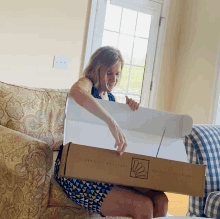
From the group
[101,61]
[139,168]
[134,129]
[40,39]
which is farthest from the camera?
[40,39]

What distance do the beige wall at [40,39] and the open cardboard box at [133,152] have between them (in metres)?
1.67

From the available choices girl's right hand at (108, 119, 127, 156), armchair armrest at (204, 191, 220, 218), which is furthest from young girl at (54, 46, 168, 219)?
armchair armrest at (204, 191, 220, 218)

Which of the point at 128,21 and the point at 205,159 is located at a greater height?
the point at 128,21

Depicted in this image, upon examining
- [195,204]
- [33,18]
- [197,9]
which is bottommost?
[195,204]

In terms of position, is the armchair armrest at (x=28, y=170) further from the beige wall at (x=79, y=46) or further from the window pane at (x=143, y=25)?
the window pane at (x=143, y=25)

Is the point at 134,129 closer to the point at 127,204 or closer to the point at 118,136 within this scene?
the point at 118,136

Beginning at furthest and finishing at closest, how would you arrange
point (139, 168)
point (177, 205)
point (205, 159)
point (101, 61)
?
point (177, 205) → point (205, 159) → point (101, 61) → point (139, 168)

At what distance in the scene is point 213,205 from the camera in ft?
4.36

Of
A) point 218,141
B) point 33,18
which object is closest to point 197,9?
point 33,18

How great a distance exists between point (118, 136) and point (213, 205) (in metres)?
0.76

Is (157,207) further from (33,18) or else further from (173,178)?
(33,18)

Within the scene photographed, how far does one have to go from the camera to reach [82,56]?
9.07ft

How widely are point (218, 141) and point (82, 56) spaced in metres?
1.66

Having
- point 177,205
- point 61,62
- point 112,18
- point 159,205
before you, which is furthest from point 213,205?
point 112,18
